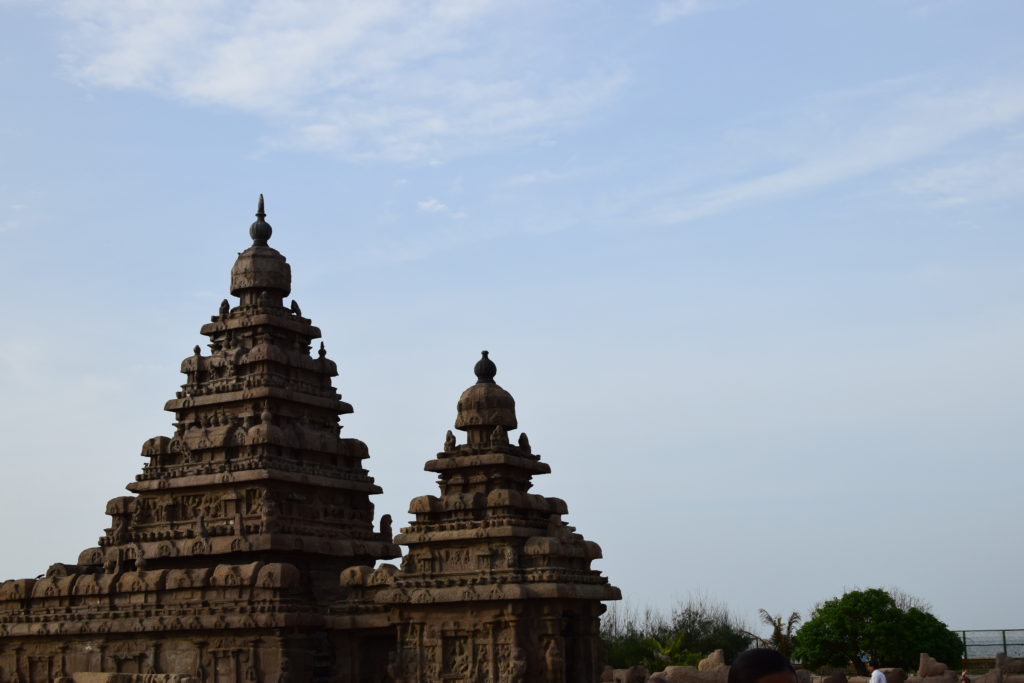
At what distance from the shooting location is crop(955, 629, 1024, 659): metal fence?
5631 centimetres

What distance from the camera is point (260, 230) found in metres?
47.1

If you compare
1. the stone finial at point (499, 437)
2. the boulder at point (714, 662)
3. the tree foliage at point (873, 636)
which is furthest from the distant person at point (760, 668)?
the tree foliage at point (873, 636)

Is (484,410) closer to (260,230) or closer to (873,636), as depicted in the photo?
(260,230)

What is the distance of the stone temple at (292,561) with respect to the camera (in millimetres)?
36250

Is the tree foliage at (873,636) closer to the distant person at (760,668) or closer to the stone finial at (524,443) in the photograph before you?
the stone finial at (524,443)

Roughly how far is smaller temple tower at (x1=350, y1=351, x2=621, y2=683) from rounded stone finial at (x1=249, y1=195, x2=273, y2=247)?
11.9m

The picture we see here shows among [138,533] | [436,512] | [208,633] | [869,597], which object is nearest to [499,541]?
[436,512]

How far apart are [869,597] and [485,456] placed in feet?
81.2

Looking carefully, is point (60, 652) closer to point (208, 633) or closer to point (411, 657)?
point (208, 633)

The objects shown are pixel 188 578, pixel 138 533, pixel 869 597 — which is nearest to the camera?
pixel 188 578

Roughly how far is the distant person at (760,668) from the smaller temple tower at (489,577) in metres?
29.4

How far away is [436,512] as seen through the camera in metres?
38.2

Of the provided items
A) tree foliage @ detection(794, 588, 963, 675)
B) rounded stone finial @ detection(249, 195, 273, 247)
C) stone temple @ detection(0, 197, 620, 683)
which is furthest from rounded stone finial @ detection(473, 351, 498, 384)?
tree foliage @ detection(794, 588, 963, 675)

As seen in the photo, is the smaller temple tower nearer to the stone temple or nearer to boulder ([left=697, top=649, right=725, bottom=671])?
the stone temple
